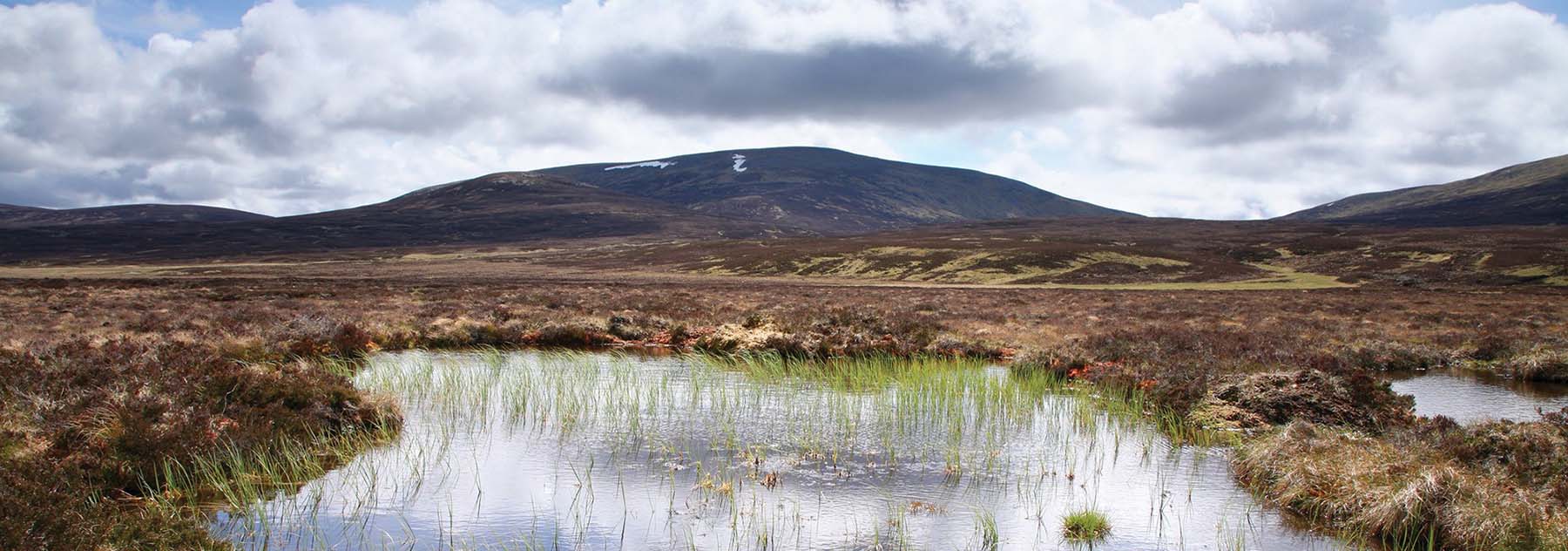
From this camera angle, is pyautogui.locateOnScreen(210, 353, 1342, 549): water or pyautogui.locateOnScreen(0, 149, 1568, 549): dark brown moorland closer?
pyautogui.locateOnScreen(210, 353, 1342, 549): water

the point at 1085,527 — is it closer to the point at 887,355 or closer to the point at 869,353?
the point at 887,355

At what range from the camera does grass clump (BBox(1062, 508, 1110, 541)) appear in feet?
34.3

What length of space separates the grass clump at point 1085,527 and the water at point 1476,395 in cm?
1100

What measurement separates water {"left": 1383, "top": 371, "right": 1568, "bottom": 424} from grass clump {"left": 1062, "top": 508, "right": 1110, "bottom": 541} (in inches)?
433

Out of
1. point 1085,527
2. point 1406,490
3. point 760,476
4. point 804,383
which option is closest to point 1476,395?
point 1406,490

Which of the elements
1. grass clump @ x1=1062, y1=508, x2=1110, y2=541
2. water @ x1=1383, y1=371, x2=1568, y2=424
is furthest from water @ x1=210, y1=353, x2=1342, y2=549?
water @ x1=1383, y1=371, x2=1568, y2=424

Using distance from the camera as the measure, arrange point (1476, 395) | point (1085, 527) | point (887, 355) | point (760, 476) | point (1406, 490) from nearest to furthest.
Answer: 1. point (1406, 490)
2. point (1085, 527)
3. point (760, 476)
4. point (1476, 395)
5. point (887, 355)

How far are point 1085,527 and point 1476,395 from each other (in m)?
16.7

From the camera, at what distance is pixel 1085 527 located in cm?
1061

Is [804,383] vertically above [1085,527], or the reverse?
[804,383]

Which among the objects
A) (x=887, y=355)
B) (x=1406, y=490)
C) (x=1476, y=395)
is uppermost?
(x=1406, y=490)

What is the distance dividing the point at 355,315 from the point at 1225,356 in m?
30.6

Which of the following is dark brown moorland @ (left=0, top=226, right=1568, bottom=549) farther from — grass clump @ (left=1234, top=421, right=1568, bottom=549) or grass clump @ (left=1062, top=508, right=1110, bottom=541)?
grass clump @ (left=1062, top=508, right=1110, bottom=541)

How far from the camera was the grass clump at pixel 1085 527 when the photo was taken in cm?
1047
